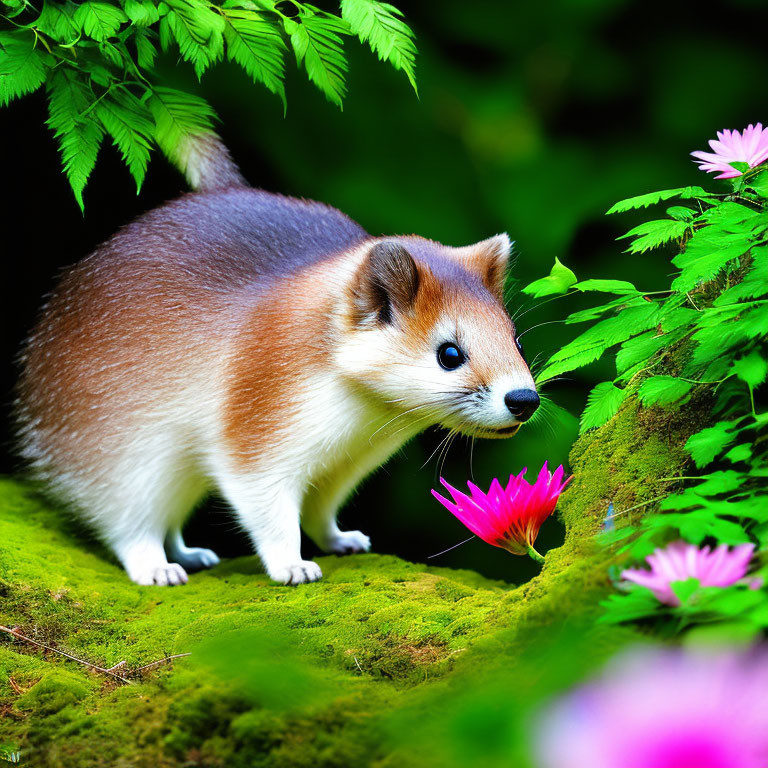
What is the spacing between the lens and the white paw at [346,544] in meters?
3.75

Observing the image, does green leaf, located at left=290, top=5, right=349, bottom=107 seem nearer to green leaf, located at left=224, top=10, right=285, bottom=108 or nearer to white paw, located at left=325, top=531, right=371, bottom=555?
green leaf, located at left=224, top=10, right=285, bottom=108

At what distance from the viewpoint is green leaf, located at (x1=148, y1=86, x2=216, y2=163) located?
2900mm

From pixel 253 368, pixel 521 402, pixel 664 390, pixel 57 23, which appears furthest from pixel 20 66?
pixel 664 390

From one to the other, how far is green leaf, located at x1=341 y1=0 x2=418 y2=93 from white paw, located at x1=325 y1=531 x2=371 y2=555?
186 centimetres

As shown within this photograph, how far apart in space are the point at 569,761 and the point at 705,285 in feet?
6.21

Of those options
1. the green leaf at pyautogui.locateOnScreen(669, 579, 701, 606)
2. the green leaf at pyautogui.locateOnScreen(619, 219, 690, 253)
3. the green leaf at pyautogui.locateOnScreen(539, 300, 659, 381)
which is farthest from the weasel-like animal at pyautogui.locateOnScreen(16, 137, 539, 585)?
the green leaf at pyautogui.locateOnScreen(669, 579, 701, 606)

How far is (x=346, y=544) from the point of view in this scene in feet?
12.3

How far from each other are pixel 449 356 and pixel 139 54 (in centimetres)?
133

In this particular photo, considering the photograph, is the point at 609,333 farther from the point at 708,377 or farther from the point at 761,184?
the point at 761,184

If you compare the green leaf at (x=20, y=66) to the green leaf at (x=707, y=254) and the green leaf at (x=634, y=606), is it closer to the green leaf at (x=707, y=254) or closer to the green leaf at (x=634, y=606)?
the green leaf at (x=707, y=254)

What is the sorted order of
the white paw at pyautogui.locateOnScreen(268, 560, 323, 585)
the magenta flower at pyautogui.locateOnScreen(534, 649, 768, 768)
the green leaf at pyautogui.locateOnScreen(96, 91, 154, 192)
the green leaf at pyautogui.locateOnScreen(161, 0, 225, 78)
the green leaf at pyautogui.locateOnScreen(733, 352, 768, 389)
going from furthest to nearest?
the white paw at pyautogui.locateOnScreen(268, 560, 323, 585), the green leaf at pyautogui.locateOnScreen(96, 91, 154, 192), the green leaf at pyautogui.locateOnScreen(161, 0, 225, 78), the green leaf at pyautogui.locateOnScreen(733, 352, 768, 389), the magenta flower at pyautogui.locateOnScreen(534, 649, 768, 768)

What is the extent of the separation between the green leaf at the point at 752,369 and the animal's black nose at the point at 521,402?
0.95 m

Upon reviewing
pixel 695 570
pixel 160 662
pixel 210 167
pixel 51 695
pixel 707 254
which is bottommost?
pixel 160 662

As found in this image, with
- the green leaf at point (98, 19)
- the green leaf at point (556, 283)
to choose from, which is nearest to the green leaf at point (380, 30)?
the green leaf at point (98, 19)
